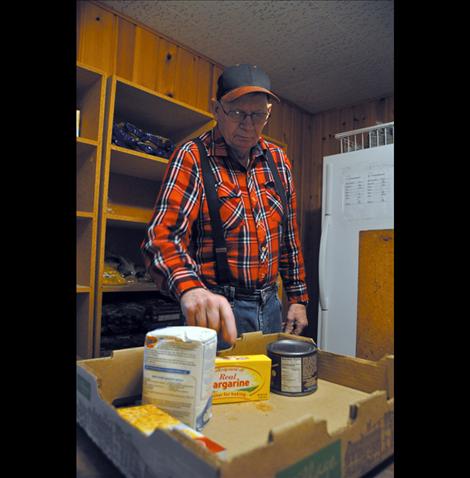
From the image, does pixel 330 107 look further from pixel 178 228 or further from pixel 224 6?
pixel 178 228

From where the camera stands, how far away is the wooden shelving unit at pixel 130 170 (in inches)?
64.9

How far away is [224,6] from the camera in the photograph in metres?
1.97

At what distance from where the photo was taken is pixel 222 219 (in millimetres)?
1090

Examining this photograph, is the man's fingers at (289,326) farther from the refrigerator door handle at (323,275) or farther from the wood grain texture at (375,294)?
the refrigerator door handle at (323,275)

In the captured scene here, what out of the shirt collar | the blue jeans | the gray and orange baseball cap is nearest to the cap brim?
the gray and orange baseball cap

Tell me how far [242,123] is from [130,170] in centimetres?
103

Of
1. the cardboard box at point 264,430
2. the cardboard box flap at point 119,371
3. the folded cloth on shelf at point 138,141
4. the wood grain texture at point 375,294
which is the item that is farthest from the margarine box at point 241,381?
the wood grain texture at point 375,294

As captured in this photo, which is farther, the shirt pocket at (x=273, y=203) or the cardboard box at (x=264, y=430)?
the shirt pocket at (x=273, y=203)

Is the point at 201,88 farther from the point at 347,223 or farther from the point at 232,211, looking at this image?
the point at 232,211

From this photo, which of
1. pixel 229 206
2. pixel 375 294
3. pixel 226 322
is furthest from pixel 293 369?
pixel 375 294

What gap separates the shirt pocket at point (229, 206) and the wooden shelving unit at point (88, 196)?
73cm

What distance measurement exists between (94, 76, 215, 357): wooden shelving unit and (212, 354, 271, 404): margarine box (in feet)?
3.53

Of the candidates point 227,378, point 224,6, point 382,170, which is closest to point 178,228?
point 227,378

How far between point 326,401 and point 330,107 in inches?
114
